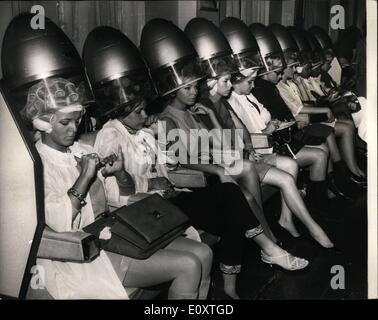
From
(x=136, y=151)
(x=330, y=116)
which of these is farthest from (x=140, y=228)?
(x=330, y=116)

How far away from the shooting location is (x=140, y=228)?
167cm

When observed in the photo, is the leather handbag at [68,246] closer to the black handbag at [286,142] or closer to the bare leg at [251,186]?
the bare leg at [251,186]

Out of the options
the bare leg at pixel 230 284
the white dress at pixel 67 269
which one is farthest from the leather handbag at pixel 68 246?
the bare leg at pixel 230 284

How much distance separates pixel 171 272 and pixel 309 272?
88 cm

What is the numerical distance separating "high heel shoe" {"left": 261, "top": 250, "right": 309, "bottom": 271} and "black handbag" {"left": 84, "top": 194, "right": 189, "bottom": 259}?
592 millimetres

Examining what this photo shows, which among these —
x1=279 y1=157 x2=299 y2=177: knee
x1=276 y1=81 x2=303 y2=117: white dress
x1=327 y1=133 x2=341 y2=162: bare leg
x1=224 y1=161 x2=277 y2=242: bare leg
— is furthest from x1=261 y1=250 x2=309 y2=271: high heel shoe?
x1=276 y1=81 x2=303 y2=117: white dress

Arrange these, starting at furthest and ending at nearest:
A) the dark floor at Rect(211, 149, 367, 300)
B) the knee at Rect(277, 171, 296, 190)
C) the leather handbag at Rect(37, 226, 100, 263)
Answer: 1. the knee at Rect(277, 171, 296, 190)
2. the dark floor at Rect(211, 149, 367, 300)
3. the leather handbag at Rect(37, 226, 100, 263)

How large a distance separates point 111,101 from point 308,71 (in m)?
1.82

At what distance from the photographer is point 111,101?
2074 mm

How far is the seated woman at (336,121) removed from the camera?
3.09 metres

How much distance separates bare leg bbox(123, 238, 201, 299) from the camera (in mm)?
1706

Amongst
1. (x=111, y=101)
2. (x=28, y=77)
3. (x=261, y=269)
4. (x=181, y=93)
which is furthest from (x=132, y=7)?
(x=261, y=269)

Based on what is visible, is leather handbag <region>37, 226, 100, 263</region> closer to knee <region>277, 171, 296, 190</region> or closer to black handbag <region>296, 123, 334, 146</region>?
knee <region>277, 171, 296, 190</region>

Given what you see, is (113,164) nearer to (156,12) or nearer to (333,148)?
(156,12)
